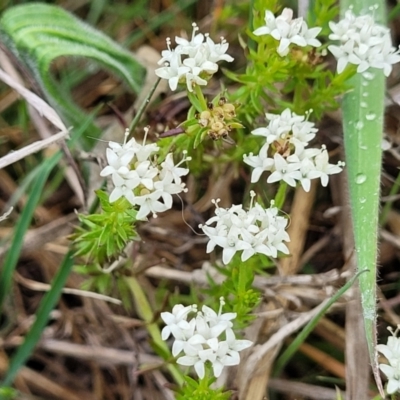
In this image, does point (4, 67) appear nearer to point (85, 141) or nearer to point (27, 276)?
point (85, 141)

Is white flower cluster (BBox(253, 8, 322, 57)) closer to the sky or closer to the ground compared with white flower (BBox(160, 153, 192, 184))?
closer to the sky

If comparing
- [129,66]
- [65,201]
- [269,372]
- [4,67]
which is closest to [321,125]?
[129,66]

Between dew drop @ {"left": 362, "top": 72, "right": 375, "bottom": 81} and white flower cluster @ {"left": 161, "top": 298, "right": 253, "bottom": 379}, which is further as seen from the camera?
dew drop @ {"left": 362, "top": 72, "right": 375, "bottom": 81}

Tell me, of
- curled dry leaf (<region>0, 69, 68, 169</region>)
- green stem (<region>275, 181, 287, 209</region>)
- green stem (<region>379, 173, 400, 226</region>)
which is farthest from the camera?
green stem (<region>379, 173, 400, 226</region>)

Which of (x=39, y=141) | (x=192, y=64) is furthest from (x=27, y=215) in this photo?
(x=192, y=64)

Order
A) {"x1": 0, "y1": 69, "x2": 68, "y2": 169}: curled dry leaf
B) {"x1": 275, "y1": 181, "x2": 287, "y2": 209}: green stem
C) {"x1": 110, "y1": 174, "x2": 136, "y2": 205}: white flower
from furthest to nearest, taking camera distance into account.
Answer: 1. {"x1": 0, "y1": 69, "x2": 68, "y2": 169}: curled dry leaf
2. {"x1": 275, "y1": 181, "x2": 287, "y2": 209}: green stem
3. {"x1": 110, "y1": 174, "x2": 136, "y2": 205}: white flower

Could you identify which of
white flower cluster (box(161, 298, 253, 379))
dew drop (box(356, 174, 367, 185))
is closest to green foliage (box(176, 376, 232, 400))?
white flower cluster (box(161, 298, 253, 379))

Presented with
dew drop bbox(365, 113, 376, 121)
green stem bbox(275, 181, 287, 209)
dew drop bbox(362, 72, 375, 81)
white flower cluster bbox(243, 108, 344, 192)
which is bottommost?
green stem bbox(275, 181, 287, 209)

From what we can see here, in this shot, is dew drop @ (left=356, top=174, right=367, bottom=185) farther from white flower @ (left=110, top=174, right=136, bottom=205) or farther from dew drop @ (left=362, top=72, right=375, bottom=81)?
white flower @ (left=110, top=174, right=136, bottom=205)

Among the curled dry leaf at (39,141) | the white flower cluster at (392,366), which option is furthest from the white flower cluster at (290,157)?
the curled dry leaf at (39,141)
